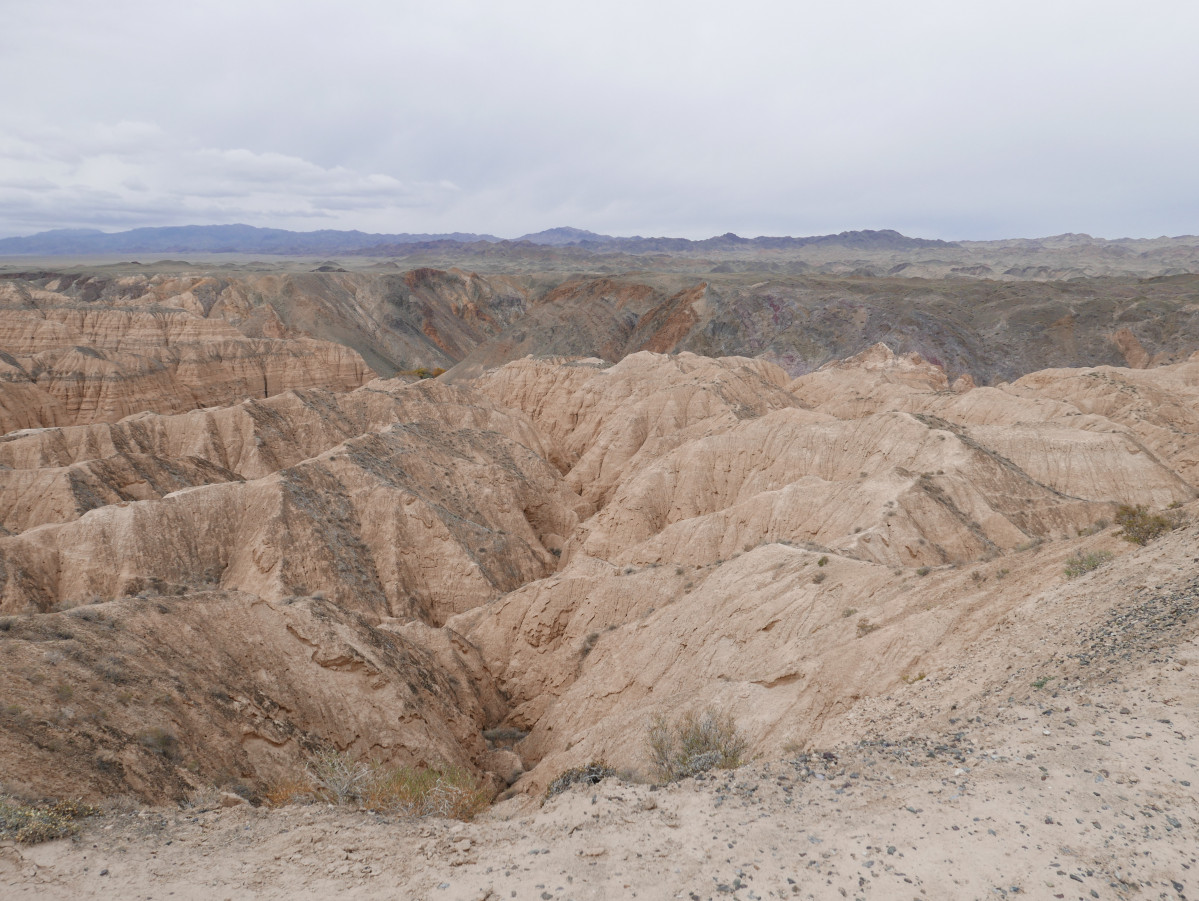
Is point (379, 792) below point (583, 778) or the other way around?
below

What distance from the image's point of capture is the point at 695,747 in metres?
11.1

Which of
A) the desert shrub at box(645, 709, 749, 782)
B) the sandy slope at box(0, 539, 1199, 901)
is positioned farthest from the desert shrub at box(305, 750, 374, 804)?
the desert shrub at box(645, 709, 749, 782)

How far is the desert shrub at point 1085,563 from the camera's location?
40.7 ft

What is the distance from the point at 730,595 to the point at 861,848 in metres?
11.1

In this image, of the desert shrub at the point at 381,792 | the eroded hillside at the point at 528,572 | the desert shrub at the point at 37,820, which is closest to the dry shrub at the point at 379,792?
the desert shrub at the point at 381,792

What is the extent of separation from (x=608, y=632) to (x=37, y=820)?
47.3 ft

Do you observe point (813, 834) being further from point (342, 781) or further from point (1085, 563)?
point (1085, 563)

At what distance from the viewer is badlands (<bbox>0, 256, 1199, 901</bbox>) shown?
755 cm

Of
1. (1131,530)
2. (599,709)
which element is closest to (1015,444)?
(1131,530)

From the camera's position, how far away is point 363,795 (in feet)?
36.4

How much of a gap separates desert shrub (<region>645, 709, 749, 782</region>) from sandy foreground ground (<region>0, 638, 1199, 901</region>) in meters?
0.91

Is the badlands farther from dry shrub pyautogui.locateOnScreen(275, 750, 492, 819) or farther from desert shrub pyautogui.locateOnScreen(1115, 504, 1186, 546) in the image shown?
dry shrub pyautogui.locateOnScreen(275, 750, 492, 819)

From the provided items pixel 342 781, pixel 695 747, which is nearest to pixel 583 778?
pixel 695 747

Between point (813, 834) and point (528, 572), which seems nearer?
point (813, 834)
